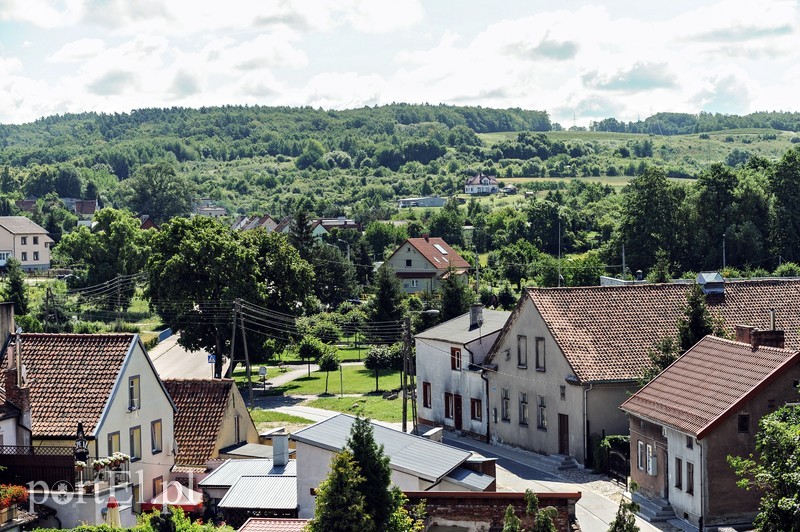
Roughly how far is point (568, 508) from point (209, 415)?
56.2ft

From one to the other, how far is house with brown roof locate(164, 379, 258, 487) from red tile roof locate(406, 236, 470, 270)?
7307cm

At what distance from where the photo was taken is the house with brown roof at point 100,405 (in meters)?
31.7

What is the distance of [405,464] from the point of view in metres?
28.3

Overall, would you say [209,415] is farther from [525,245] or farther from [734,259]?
[525,245]

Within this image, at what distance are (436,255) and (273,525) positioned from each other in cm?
8979

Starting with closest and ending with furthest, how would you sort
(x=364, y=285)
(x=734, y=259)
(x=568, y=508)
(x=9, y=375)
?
(x=568, y=508), (x=9, y=375), (x=734, y=259), (x=364, y=285)

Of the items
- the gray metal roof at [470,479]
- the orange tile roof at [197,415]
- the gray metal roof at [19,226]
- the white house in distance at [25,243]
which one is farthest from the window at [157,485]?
the gray metal roof at [19,226]

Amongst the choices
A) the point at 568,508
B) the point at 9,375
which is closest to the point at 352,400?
the point at 9,375

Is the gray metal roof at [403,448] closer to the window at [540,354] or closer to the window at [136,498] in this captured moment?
the window at [136,498]

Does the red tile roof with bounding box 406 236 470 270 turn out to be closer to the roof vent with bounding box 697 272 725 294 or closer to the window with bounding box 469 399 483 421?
the window with bounding box 469 399 483 421

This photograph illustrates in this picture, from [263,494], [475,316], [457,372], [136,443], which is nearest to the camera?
[263,494]

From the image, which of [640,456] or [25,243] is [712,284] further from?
[25,243]

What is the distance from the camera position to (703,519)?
105ft

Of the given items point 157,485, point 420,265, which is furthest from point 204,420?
point 420,265
